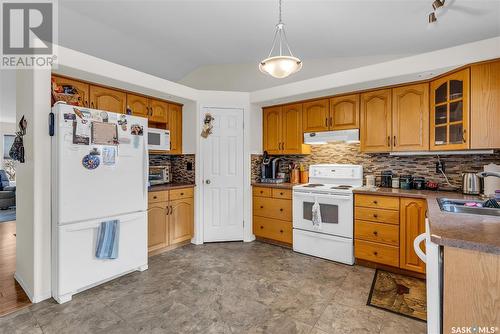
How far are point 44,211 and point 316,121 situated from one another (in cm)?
324

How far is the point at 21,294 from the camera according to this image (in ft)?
7.36

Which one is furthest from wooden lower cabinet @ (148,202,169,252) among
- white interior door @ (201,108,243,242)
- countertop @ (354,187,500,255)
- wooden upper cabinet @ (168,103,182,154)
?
countertop @ (354,187,500,255)

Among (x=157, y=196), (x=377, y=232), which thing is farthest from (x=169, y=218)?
(x=377, y=232)

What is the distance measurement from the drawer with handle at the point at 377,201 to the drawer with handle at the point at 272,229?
3.32 ft

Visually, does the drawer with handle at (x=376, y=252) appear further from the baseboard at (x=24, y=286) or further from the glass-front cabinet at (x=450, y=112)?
the baseboard at (x=24, y=286)

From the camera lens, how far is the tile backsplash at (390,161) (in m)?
2.69

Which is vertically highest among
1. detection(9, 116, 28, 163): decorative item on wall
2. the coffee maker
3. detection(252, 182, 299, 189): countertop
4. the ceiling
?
the ceiling

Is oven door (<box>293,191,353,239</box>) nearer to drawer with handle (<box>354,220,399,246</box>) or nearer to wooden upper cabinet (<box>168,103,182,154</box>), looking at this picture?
drawer with handle (<box>354,220,399,246</box>)

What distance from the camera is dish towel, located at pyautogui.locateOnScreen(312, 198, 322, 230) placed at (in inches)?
121

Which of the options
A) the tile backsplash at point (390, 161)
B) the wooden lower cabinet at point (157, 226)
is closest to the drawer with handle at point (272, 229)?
the tile backsplash at point (390, 161)

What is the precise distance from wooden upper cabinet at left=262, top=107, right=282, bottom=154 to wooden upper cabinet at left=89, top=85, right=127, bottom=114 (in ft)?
6.75

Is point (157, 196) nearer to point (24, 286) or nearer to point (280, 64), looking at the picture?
point (24, 286)

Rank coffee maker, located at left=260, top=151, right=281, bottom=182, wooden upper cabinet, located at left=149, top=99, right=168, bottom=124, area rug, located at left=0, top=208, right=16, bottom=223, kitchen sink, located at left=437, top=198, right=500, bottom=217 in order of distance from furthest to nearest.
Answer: area rug, located at left=0, top=208, right=16, bottom=223, coffee maker, located at left=260, top=151, right=281, bottom=182, wooden upper cabinet, located at left=149, top=99, right=168, bottom=124, kitchen sink, located at left=437, top=198, right=500, bottom=217

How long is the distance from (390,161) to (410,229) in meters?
0.99
